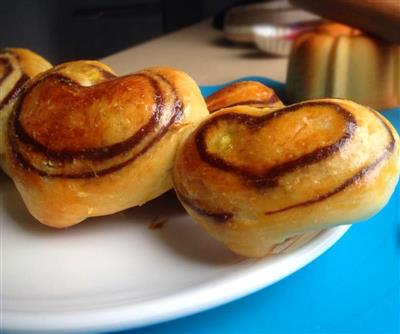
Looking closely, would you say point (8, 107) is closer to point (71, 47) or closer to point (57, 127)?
point (57, 127)

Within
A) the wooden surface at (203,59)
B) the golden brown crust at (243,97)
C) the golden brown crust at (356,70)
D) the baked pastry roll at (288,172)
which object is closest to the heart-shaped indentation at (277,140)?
the baked pastry roll at (288,172)

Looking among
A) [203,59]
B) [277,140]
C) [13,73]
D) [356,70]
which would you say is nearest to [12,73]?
[13,73]

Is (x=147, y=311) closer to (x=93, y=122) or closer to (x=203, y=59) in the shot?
(x=93, y=122)

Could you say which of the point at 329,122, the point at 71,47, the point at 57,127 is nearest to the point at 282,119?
the point at 329,122

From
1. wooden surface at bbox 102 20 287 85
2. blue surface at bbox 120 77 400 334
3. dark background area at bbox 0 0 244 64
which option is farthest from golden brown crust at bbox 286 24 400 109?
dark background area at bbox 0 0 244 64

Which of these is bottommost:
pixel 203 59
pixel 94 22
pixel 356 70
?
pixel 94 22

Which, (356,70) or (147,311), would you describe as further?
(356,70)

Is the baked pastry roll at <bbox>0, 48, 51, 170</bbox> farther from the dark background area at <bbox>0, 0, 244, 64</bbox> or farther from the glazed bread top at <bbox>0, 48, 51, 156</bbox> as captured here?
the dark background area at <bbox>0, 0, 244, 64</bbox>

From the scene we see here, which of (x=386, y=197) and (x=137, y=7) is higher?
(x=386, y=197)

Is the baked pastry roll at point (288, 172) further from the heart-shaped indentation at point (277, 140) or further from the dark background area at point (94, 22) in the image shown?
the dark background area at point (94, 22)
